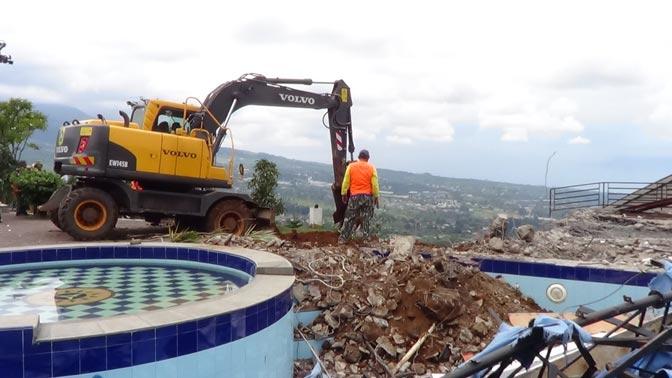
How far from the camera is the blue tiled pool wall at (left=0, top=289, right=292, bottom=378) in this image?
3094 millimetres

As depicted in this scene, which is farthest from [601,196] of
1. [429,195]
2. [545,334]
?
[429,195]

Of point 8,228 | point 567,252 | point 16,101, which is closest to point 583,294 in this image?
point 567,252

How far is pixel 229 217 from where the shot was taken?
1087cm

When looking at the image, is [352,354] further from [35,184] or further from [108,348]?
[35,184]

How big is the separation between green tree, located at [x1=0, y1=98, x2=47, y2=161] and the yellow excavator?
61.1ft

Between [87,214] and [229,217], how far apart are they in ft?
8.14

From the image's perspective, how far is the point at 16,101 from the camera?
90.7 feet

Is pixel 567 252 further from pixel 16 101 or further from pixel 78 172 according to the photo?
pixel 16 101

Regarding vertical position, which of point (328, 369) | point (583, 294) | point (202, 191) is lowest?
point (328, 369)

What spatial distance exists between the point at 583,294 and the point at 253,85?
23.7 feet

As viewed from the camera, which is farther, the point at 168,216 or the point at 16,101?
the point at 16,101

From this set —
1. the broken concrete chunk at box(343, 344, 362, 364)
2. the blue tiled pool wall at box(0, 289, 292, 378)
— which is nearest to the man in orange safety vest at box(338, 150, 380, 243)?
the broken concrete chunk at box(343, 344, 362, 364)

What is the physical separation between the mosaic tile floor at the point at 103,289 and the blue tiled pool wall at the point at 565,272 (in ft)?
12.6

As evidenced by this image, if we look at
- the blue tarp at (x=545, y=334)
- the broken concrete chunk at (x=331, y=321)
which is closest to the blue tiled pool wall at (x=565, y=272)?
the broken concrete chunk at (x=331, y=321)
